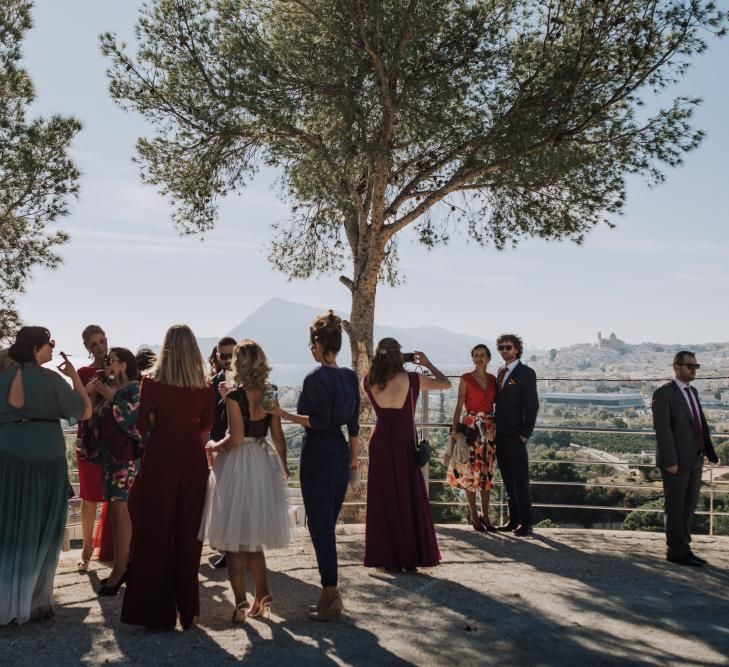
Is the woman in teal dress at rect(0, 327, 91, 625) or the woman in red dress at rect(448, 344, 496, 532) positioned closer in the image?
the woman in teal dress at rect(0, 327, 91, 625)

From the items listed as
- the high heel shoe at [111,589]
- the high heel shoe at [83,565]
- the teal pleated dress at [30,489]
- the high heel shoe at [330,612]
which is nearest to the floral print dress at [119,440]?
the high heel shoe at [111,589]

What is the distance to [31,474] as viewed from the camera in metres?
5.57

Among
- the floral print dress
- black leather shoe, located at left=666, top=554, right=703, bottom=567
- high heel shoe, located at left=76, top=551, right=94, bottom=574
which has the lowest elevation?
high heel shoe, located at left=76, top=551, right=94, bottom=574

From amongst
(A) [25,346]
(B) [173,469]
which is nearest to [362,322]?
(A) [25,346]

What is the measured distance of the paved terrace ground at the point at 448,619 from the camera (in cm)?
504

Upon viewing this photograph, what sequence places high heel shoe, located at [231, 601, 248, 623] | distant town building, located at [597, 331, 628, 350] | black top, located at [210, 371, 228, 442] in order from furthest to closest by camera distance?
1. distant town building, located at [597, 331, 628, 350]
2. black top, located at [210, 371, 228, 442]
3. high heel shoe, located at [231, 601, 248, 623]

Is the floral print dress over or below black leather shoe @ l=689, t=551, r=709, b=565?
over

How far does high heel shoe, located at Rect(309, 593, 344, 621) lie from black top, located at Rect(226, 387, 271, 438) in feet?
3.86

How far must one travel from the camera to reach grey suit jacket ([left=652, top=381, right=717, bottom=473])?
7656 millimetres

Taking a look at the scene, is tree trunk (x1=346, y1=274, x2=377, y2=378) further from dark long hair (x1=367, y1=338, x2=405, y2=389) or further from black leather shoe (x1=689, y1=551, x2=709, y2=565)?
dark long hair (x1=367, y1=338, x2=405, y2=389)

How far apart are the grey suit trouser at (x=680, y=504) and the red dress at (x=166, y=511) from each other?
14.2 feet

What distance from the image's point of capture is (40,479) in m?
5.59

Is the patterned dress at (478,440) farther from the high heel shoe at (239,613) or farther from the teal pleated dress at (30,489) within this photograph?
the teal pleated dress at (30,489)

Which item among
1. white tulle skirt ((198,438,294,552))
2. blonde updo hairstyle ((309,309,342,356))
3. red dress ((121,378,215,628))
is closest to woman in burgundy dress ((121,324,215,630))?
red dress ((121,378,215,628))
